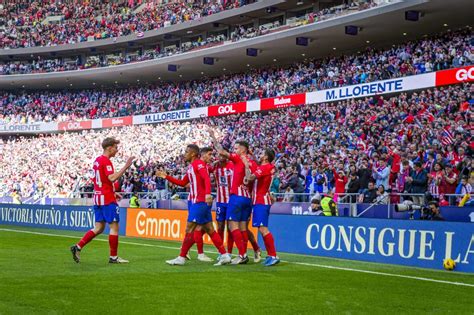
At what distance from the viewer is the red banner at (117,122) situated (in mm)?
55594

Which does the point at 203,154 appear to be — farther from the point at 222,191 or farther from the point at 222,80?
the point at 222,80

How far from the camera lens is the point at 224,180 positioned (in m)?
13.9

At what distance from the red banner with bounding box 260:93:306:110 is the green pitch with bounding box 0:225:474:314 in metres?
26.7

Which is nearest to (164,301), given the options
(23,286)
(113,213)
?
(23,286)

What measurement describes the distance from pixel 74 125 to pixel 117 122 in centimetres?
615

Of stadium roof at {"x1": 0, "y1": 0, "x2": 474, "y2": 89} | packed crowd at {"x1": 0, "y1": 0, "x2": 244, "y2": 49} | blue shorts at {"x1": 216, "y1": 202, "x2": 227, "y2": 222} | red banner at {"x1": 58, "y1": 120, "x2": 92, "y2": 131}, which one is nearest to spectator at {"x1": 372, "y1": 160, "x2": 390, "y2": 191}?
blue shorts at {"x1": 216, "y1": 202, "x2": 227, "y2": 222}

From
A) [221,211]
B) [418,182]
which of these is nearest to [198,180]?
[221,211]

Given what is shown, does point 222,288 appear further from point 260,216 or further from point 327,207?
point 327,207

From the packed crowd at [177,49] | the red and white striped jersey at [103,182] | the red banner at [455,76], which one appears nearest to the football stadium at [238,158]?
the red and white striped jersey at [103,182]

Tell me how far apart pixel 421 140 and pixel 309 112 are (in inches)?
473

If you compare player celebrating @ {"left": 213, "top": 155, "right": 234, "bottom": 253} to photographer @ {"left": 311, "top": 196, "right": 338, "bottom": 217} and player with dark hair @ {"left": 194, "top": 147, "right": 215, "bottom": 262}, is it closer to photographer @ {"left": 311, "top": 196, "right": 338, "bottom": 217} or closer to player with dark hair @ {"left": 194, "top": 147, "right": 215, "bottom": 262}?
player with dark hair @ {"left": 194, "top": 147, "right": 215, "bottom": 262}

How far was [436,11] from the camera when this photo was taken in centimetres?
3338

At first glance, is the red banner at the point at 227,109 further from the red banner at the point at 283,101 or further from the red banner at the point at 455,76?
the red banner at the point at 455,76

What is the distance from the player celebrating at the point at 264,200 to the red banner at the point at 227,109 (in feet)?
105
